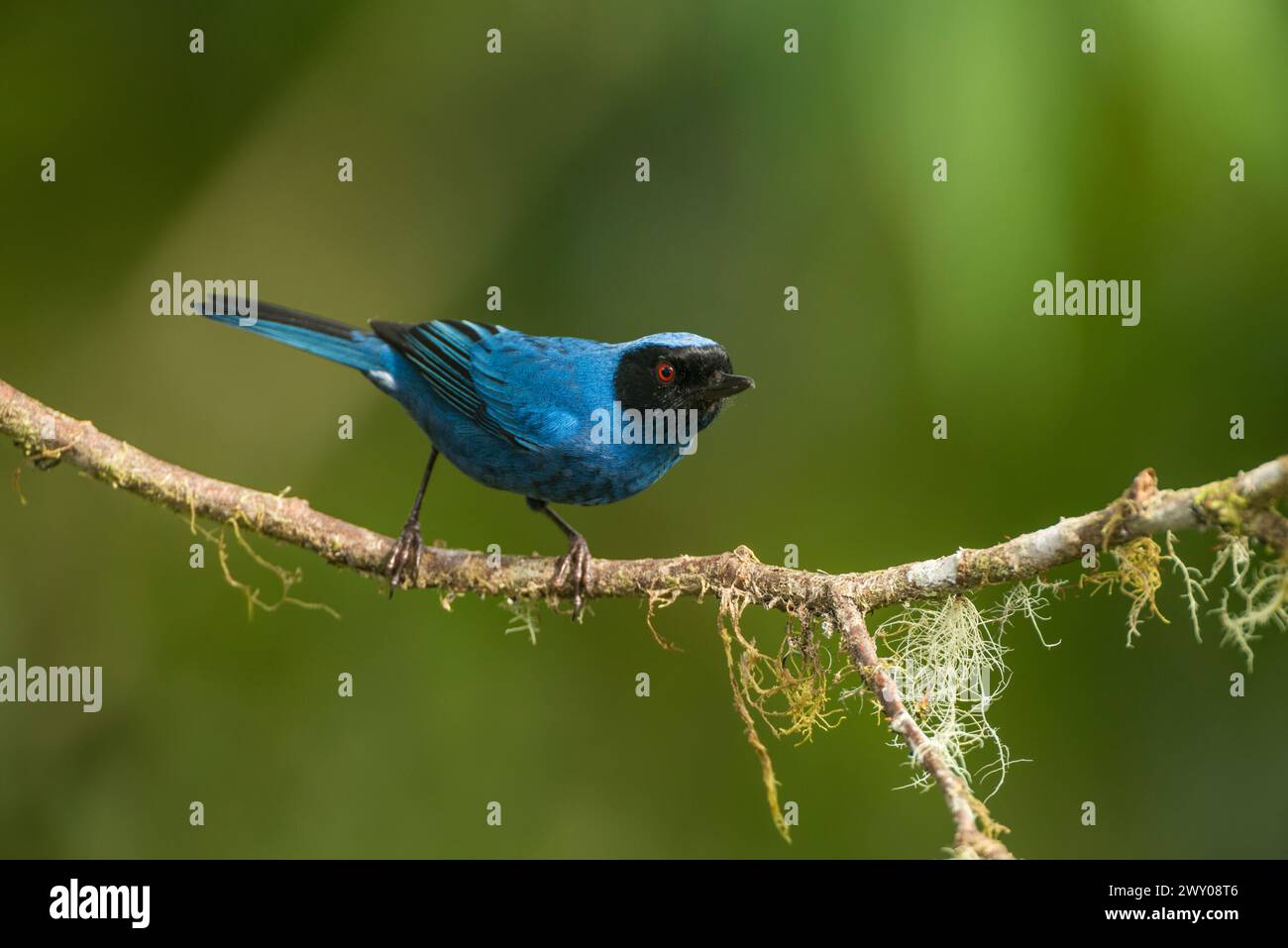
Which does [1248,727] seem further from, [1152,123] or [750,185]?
[750,185]

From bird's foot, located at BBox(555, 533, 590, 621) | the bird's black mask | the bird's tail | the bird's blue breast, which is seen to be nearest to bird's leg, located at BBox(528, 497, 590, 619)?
bird's foot, located at BBox(555, 533, 590, 621)

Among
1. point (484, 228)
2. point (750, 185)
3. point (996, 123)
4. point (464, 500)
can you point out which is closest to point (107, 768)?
point (464, 500)

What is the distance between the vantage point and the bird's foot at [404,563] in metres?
4.08

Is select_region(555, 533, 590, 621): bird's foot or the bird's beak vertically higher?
the bird's beak

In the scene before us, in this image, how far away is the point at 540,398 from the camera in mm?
4453

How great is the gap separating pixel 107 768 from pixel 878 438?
11.5ft

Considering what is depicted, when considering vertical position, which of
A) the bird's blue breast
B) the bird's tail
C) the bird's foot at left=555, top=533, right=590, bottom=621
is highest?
the bird's tail

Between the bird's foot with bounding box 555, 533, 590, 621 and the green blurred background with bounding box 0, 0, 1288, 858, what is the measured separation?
1.29 meters

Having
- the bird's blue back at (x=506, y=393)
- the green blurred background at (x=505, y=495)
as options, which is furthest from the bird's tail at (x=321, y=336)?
the green blurred background at (x=505, y=495)

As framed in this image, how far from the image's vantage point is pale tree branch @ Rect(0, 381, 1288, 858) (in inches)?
94.0

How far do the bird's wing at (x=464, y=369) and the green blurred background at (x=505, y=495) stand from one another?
2.32 ft

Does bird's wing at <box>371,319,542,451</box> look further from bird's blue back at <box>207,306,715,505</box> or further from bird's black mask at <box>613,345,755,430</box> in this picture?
bird's black mask at <box>613,345,755,430</box>

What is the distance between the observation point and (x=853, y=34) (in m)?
3.34

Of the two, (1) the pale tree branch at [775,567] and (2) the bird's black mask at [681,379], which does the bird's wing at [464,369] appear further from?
(1) the pale tree branch at [775,567]
